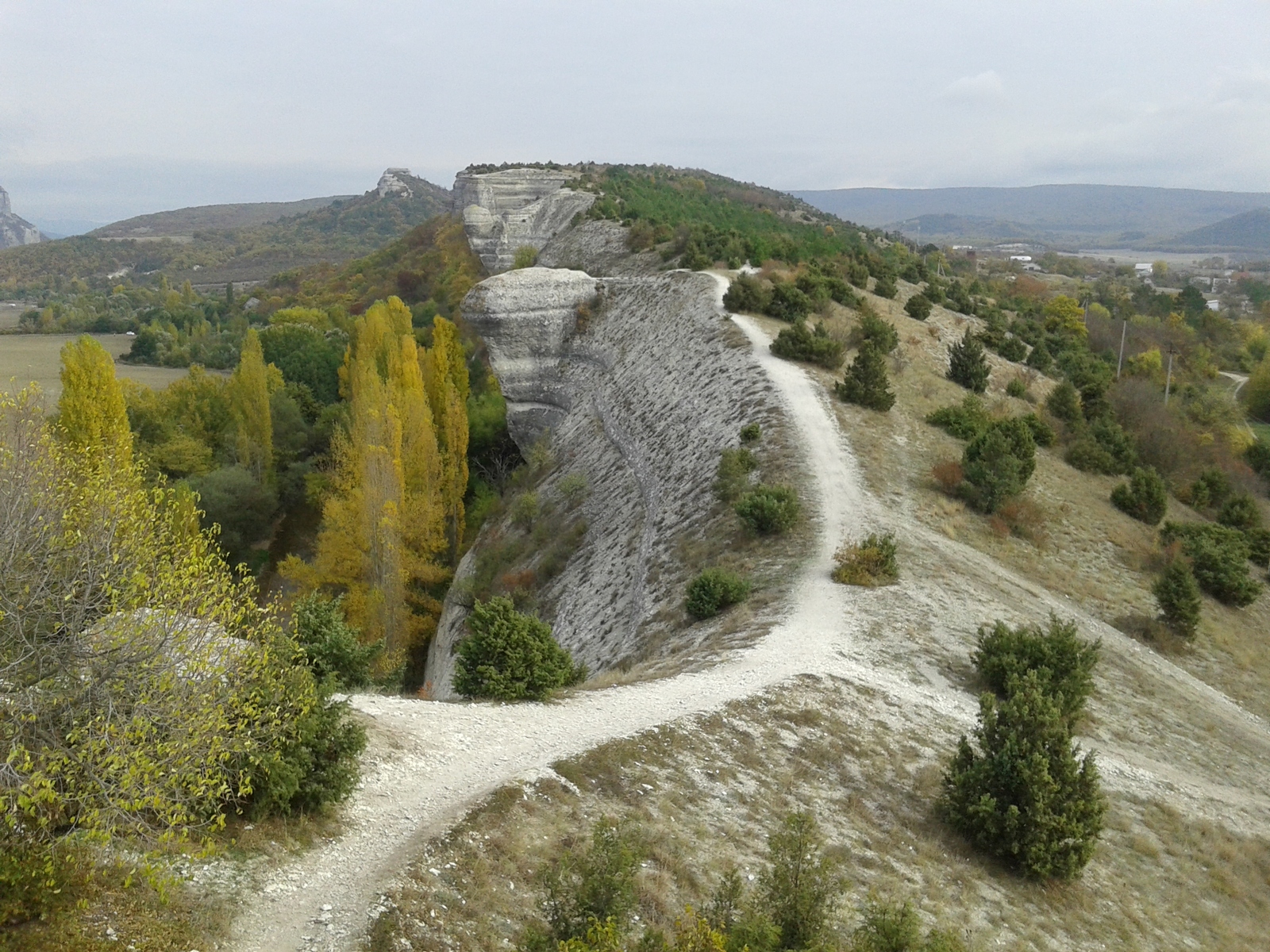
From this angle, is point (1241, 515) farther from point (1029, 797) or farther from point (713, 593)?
point (1029, 797)

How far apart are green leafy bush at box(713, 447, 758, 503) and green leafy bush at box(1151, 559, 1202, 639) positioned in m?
10.3

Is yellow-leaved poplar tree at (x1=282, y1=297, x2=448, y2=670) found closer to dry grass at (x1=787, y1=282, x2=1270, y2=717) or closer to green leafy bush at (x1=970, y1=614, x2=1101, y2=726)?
dry grass at (x1=787, y1=282, x2=1270, y2=717)

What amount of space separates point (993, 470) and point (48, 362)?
8995 cm

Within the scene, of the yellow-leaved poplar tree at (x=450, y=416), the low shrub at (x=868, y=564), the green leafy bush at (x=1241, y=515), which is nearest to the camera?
the low shrub at (x=868, y=564)

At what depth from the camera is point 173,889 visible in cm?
757

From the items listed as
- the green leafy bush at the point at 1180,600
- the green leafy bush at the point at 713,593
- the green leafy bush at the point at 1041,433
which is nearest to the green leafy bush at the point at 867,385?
the green leafy bush at the point at 1041,433

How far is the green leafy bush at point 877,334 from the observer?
113 ft

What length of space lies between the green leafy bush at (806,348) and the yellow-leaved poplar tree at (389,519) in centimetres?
1363

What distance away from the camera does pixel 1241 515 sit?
3136cm

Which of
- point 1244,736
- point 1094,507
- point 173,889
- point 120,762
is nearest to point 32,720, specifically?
point 120,762

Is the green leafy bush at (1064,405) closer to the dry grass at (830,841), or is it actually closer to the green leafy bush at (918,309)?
the green leafy bush at (918,309)

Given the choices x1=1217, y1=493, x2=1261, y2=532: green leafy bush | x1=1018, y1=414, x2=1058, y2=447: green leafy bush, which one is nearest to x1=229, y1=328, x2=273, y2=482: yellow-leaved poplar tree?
x1=1018, y1=414, x2=1058, y2=447: green leafy bush

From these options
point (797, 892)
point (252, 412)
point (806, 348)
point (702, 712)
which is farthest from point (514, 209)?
point (797, 892)

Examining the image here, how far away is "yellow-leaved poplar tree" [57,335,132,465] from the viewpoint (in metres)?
30.9
